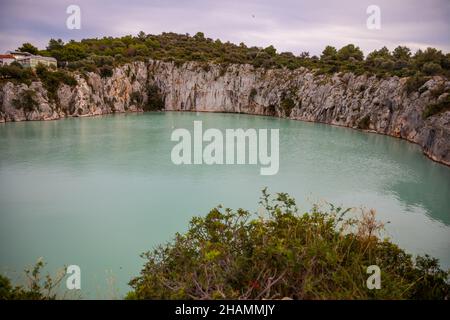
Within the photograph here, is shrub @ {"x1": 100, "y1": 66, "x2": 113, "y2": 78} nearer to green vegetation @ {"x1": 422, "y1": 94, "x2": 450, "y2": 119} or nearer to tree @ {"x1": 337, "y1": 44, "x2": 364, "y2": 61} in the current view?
tree @ {"x1": 337, "y1": 44, "x2": 364, "y2": 61}

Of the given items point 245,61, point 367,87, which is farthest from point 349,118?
point 245,61

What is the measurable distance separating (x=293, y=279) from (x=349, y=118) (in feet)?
115

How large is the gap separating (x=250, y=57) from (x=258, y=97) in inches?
400

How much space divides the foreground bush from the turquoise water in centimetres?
281

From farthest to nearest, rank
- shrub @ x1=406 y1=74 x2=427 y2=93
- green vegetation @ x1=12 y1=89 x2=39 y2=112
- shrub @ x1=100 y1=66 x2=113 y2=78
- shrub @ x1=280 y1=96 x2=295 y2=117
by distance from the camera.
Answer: shrub @ x1=100 y1=66 x2=113 y2=78 → shrub @ x1=280 y1=96 x2=295 y2=117 → green vegetation @ x1=12 y1=89 x2=39 y2=112 → shrub @ x1=406 y1=74 x2=427 y2=93

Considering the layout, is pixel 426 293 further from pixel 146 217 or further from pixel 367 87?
pixel 367 87

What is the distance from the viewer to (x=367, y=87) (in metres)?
36.3

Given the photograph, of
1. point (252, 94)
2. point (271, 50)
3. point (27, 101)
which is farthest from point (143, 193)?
point (271, 50)

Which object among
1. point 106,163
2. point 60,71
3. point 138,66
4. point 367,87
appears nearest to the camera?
point 106,163

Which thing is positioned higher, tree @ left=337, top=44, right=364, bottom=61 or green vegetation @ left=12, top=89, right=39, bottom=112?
tree @ left=337, top=44, right=364, bottom=61

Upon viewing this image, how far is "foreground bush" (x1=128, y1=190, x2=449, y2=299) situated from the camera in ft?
14.4

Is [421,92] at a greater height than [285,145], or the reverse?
[421,92]

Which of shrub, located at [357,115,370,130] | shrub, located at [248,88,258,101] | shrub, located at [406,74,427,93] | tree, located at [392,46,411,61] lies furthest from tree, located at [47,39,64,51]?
tree, located at [392,46,411,61]

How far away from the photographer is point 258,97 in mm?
50312
